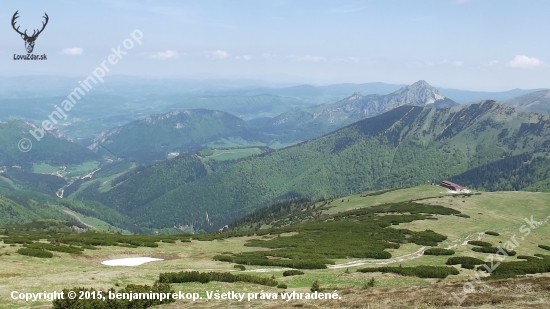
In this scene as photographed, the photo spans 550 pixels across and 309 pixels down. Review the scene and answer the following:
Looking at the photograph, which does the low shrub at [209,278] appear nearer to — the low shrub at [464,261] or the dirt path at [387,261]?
the dirt path at [387,261]

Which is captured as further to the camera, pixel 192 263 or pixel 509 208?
pixel 509 208

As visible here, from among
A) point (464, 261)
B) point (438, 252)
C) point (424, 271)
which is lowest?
point (438, 252)

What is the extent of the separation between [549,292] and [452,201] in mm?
101890

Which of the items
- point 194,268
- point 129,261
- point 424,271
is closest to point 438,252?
point 424,271

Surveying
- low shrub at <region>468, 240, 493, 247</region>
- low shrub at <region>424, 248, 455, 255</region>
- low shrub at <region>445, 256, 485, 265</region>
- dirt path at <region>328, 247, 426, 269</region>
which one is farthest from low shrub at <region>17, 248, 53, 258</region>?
low shrub at <region>468, 240, 493, 247</region>

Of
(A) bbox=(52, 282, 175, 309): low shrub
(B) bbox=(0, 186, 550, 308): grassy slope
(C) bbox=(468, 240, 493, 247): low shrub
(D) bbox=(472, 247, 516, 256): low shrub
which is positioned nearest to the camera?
(A) bbox=(52, 282, 175, 309): low shrub

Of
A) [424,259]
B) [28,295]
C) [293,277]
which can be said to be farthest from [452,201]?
Result: [28,295]

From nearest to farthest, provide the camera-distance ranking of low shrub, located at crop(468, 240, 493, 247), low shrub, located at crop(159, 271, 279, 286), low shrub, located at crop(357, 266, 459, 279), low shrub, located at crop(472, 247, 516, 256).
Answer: low shrub, located at crop(159, 271, 279, 286) → low shrub, located at crop(357, 266, 459, 279) → low shrub, located at crop(472, 247, 516, 256) → low shrub, located at crop(468, 240, 493, 247)

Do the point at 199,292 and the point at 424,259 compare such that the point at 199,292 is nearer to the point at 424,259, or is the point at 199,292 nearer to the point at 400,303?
the point at 400,303

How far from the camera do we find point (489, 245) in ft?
184

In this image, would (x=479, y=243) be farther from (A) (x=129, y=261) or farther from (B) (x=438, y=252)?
(A) (x=129, y=261)

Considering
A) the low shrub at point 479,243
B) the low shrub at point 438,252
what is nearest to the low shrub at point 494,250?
the low shrub at point 479,243

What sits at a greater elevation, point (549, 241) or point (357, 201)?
point (549, 241)

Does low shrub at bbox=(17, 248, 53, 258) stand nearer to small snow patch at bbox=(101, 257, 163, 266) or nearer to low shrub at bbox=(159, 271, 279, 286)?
small snow patch at bbox=(101, 257, 163, 266)
